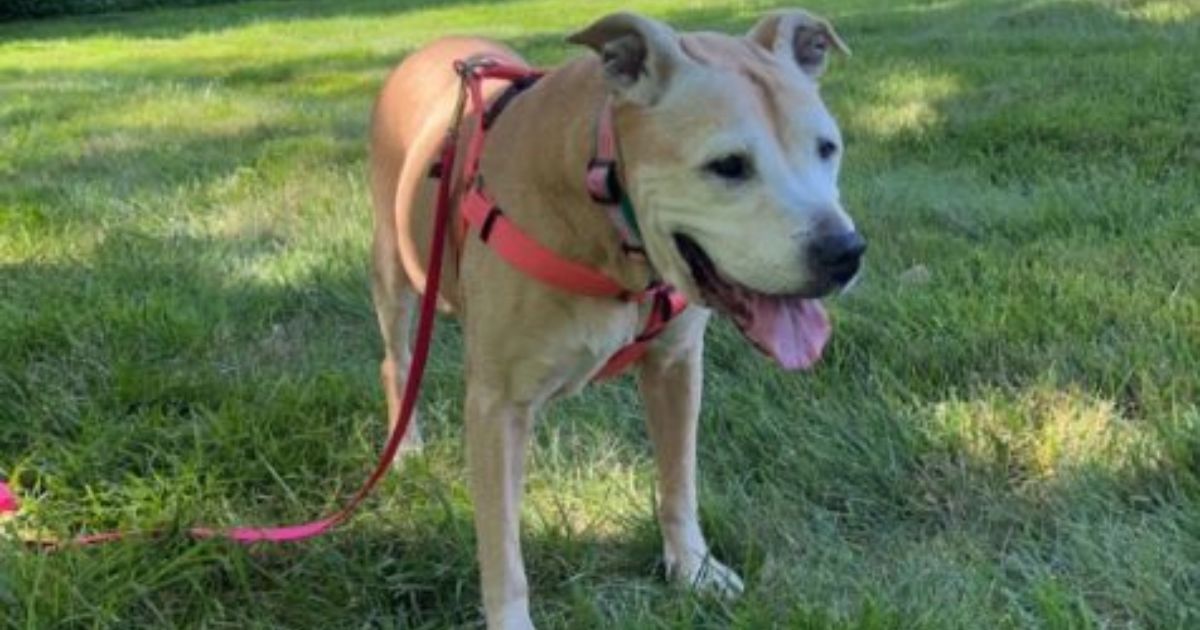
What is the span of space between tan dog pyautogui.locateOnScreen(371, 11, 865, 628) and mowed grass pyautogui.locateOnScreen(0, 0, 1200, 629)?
0.79 feet

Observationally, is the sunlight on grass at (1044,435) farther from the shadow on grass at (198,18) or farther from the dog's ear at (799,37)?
the shadow on grass at (198,18)

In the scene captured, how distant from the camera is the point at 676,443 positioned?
312 cm

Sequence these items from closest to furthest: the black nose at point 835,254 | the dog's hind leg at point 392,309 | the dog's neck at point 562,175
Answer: the black nose at point 835,254, the dog's neck at point 562,175, the dog's hind leg at point 392,309

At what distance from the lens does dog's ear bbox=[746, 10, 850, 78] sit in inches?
107

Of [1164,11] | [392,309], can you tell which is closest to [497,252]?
[392,309]

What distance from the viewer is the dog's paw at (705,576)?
287 cm

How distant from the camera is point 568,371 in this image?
2824mm

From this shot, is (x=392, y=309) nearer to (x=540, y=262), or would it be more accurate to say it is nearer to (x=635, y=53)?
(x=540, y=262)

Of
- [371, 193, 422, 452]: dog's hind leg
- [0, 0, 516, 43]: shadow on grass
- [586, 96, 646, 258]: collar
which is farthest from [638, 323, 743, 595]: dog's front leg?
[0, 0, 516, 43]: shadow on grass

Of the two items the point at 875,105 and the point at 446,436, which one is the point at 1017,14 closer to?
the point at 875,105

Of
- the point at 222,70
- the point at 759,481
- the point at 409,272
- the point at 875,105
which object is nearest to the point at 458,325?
the point at 409,272

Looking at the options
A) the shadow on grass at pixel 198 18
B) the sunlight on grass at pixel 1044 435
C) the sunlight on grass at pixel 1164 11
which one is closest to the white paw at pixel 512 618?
the sunlight on grass at pixel 1044 435

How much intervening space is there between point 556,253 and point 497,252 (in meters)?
0.15

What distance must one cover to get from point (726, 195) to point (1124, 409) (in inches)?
63.6
